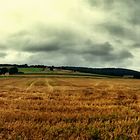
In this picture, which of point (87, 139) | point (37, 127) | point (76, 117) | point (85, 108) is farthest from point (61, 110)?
point (87, 139)

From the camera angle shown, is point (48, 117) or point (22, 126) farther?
point (48, 117)

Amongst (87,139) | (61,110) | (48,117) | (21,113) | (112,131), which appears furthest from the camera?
(61,110)

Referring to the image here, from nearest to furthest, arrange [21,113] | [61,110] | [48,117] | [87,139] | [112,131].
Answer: [87,139]
[112,131]
[48,117]
[21,113]
[61,110]

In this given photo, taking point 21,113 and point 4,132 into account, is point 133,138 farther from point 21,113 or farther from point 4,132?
point 21,113

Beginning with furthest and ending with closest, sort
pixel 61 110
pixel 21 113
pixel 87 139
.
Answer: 1. pixel 61 110
2. pixel 21 113
3. pixel 87 139

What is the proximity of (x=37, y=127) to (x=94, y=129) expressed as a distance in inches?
71.3

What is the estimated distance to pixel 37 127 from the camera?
1237 centimetres

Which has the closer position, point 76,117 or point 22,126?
point 22,126

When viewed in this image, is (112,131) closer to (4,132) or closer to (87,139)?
(87,139)

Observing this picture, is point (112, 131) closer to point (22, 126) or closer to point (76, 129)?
point (76, 129)

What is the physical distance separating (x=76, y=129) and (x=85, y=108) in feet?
19.5

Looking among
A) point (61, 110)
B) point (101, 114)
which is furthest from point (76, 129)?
point (61, 110)

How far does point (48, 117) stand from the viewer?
14648 millimetres

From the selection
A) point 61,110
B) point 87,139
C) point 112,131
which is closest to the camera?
point 87,139
